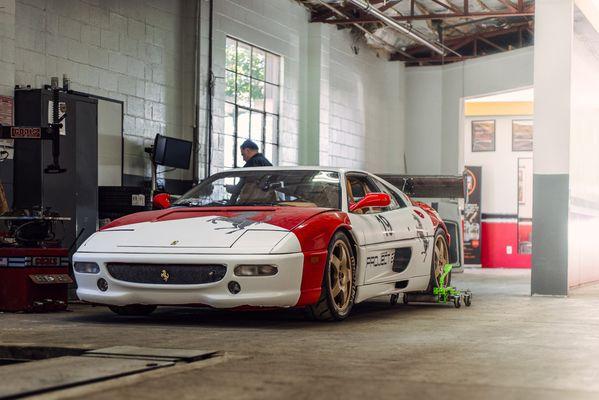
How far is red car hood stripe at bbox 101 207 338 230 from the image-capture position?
7078mm

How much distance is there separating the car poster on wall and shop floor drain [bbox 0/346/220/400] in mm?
20125

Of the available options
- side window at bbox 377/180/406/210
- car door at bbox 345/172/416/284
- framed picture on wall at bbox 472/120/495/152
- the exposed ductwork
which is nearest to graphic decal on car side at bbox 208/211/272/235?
car door at bbox 345/172/416/284

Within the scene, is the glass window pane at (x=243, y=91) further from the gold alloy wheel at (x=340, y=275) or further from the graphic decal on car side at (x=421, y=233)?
the gold alloy wheel at (x=340, y=275)

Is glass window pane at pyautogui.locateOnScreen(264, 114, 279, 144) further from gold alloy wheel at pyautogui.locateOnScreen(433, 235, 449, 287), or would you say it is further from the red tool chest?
the red tool chest

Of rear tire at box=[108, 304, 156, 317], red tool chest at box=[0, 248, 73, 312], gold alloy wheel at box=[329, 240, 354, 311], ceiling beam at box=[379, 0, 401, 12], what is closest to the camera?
gold alloy wheel at box=[329, 240, 354, 311]

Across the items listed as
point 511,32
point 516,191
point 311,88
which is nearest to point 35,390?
point 311,88

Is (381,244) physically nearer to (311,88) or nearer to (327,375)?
(327,375)

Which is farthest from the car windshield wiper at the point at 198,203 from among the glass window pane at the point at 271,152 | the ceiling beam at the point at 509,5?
the ceiling beam at the point at 509,5

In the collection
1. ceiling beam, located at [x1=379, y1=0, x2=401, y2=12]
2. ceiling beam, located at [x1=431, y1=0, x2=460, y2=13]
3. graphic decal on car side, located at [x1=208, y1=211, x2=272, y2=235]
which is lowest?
graphic decal on car side, located at [x1=208, y1=211, x2=272, y2=235]

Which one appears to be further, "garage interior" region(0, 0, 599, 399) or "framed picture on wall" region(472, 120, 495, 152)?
"framed picture on wall" region(472, 120, 495, 152)

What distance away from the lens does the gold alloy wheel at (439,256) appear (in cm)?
937

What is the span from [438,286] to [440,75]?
49.8 feet

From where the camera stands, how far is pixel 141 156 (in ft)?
46.0

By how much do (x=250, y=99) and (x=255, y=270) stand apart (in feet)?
35.4
